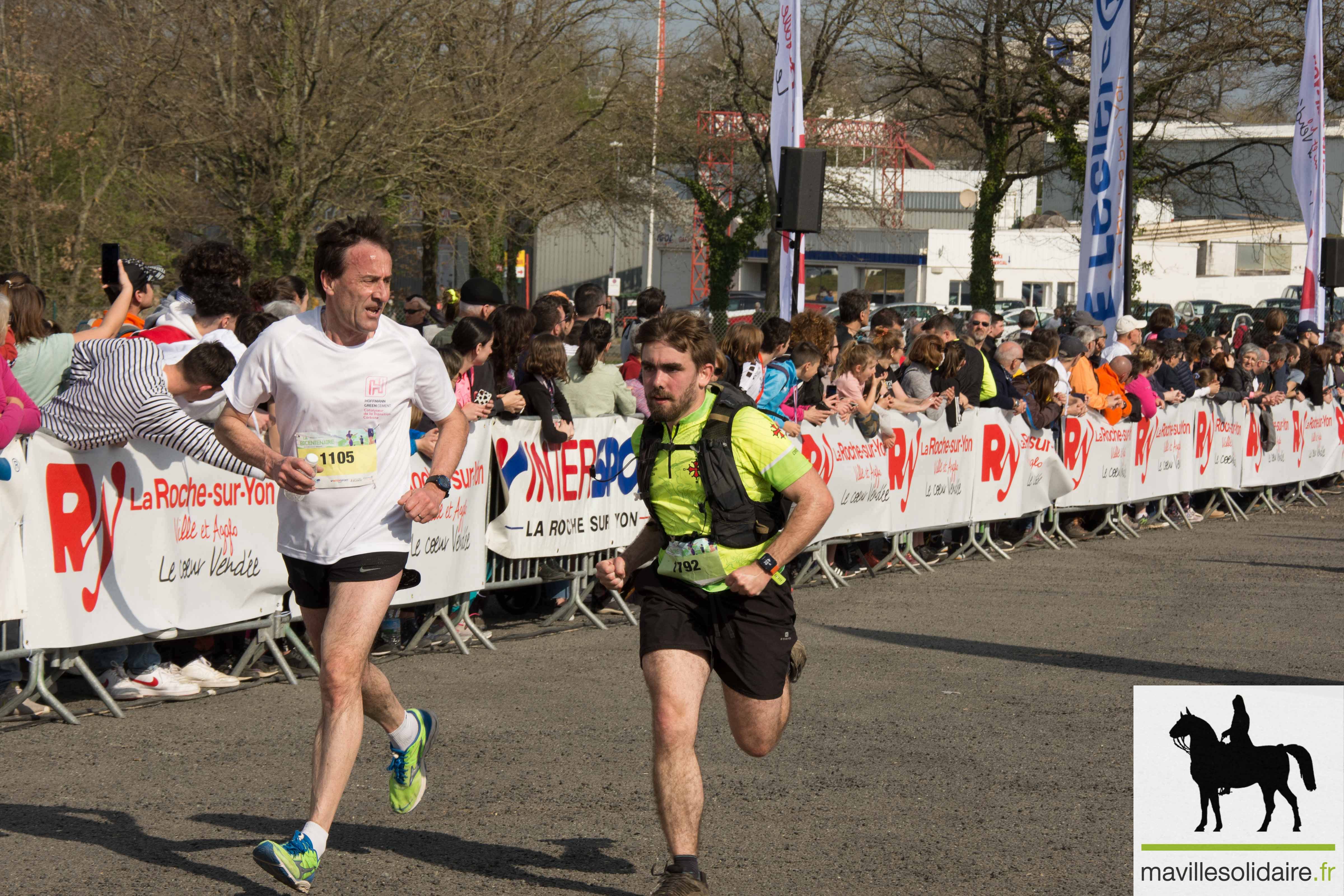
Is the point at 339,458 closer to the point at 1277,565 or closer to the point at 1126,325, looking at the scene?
the point at 1277,565

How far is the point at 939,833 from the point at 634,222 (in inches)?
1463

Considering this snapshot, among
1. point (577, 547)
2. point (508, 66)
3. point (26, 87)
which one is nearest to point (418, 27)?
point (508, 66)

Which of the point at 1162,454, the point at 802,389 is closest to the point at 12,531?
the point at 802,389

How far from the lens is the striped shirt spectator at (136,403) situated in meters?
6.88

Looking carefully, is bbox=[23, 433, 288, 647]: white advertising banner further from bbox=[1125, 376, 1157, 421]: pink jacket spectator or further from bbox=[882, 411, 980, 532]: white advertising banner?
bbox=[1125, 376, 1157, 421]: pink jacket spectator

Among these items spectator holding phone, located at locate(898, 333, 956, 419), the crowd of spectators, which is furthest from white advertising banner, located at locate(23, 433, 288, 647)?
spectator holding phone, located at locate(898, 333, 956, 419)

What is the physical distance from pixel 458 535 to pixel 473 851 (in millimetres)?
3824

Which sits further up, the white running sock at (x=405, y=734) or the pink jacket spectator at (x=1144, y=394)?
the pink jacket spectator at (x=1144, y=394)

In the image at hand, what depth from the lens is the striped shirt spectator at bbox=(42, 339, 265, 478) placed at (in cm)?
688

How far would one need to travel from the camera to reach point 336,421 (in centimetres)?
473

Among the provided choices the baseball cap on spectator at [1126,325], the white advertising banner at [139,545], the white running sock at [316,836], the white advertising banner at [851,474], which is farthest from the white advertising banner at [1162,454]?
the white running sock at [316,836]

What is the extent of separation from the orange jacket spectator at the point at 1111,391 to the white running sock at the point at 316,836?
443 inches

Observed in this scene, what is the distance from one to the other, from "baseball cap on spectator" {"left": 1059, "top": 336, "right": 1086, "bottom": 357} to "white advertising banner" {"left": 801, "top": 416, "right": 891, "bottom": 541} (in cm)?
330

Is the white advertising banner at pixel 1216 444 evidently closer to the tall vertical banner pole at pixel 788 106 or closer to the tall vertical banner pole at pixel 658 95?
the tall vertical banner pole at pixel 788 106
